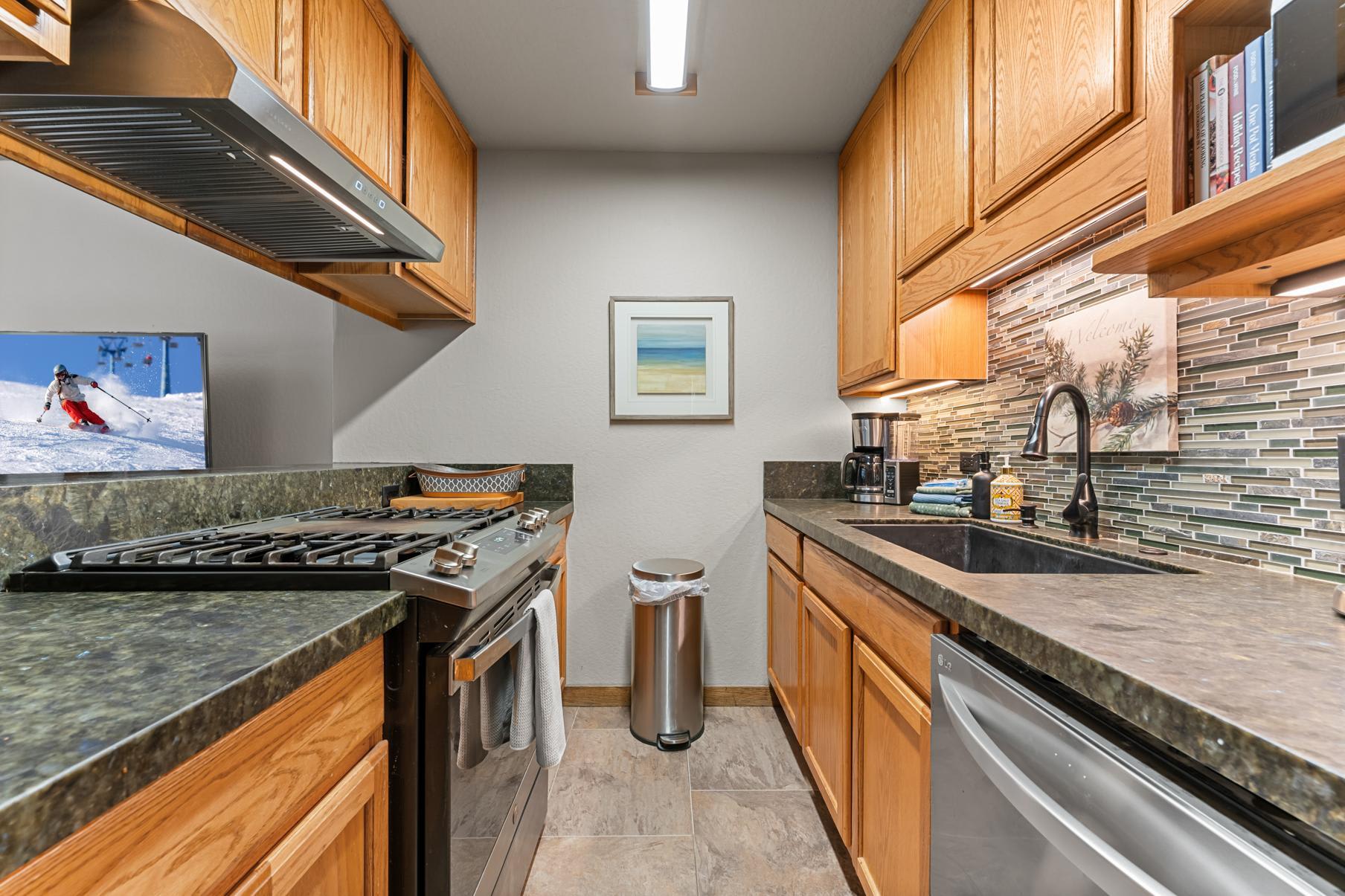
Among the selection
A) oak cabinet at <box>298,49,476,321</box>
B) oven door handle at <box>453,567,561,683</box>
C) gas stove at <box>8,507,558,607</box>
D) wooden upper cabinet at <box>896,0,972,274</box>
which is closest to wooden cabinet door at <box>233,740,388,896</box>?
oven door handle at <box>453,567,561,683</box>

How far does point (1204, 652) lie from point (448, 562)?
0.99 m

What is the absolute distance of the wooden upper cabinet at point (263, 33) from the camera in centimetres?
110

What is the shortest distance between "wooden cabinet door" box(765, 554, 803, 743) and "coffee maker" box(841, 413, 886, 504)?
46 centimetres

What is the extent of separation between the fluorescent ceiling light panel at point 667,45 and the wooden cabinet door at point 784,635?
182 cm

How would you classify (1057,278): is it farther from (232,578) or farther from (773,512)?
(232,578)

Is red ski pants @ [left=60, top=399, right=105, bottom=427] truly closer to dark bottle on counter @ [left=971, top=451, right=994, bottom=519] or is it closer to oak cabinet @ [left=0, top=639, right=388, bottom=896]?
oak cabinet @ [left=0, top=639, right=388, bottom=896]

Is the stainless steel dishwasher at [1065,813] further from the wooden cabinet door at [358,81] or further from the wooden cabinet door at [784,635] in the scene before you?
the wooden cabinet door at [358,81]

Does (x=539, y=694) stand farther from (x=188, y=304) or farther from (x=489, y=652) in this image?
(x=188, y=304)

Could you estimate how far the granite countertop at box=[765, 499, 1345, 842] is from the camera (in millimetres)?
422

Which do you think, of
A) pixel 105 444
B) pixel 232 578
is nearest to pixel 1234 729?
pixel 232 578

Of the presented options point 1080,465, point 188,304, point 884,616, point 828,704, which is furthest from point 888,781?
point 188,304

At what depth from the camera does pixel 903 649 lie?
111 centimetres

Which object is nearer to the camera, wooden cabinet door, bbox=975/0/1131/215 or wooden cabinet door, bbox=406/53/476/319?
wooden cabinet door, bbox=975/0/1131/215

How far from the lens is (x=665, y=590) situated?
2.22 metres
